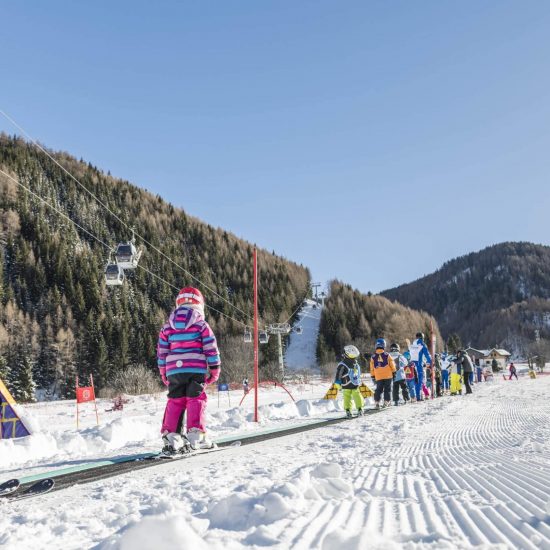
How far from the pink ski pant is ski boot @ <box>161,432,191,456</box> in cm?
14

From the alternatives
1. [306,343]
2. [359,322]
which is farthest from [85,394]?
[359,322]

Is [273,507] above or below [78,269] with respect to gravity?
below

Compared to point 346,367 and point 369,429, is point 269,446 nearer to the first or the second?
point 369,429

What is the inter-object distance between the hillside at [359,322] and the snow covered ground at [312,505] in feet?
251

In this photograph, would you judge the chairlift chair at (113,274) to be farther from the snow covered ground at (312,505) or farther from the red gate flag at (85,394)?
the snow covered ground at (312,505)

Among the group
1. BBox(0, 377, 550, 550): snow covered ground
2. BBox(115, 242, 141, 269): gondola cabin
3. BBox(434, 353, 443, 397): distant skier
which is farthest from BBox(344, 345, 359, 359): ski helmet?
BBox(434, 353, 443, 397): distant skier

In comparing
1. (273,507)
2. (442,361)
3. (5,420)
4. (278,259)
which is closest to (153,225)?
(278,259)

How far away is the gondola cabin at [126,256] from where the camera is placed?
1870cm

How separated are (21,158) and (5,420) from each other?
→ 104 meters

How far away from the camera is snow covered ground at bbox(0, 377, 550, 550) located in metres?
1.89

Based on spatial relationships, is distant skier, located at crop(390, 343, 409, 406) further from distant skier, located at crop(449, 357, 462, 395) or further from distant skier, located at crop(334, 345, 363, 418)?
distant skier, located at crop(449, 357, 462, 395)

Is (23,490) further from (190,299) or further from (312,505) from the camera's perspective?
(190,299)

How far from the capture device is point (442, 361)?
22.6 meters

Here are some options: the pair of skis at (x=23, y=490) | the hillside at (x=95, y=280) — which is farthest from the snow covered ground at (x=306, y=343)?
the pair of skis at (x=23, y=490)
